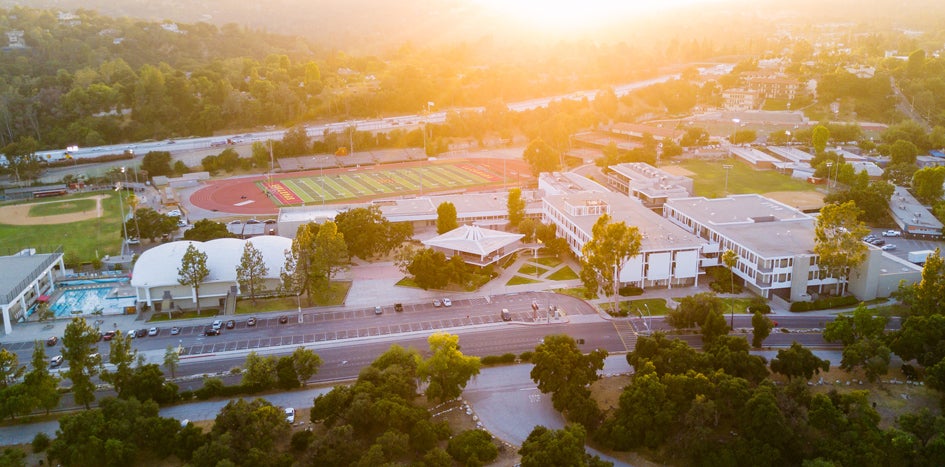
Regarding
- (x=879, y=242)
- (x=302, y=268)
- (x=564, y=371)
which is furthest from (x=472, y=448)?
(x=879, y=242)

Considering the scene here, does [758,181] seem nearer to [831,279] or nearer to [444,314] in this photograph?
[831,279]

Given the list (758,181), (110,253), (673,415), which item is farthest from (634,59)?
(673,415)

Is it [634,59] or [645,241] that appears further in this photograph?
[634,59]

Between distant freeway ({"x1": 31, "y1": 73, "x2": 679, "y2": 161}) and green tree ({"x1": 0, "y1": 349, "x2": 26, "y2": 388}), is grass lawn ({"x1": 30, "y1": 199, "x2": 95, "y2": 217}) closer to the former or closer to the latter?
distant freeway ({"x1": 31, "y1": 73, "x2": 679, "y2": 161})

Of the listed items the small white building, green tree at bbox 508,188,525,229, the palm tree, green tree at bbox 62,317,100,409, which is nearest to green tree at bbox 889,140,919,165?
the palm tree

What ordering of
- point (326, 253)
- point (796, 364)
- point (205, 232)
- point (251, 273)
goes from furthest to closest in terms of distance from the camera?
point (205, 232)
point (326, 253)
point (251, 273)
point (796, 364)

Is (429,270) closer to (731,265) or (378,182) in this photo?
(731,265)
